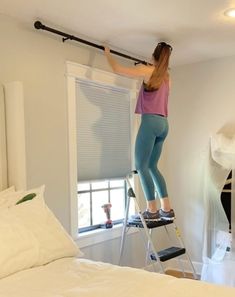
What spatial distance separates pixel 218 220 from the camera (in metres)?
3.61

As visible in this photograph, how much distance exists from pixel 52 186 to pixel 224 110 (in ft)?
6.68

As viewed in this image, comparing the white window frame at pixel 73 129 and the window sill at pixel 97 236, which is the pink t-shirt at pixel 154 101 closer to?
the white window frame at pixel 73 129

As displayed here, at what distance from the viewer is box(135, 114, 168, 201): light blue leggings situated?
3.33 metres

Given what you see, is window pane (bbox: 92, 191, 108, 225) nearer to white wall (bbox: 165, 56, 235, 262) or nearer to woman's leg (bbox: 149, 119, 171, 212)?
woman's leg (bbox: 149, 119, 171, 212)

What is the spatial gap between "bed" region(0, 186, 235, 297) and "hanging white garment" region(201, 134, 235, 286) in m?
1.65

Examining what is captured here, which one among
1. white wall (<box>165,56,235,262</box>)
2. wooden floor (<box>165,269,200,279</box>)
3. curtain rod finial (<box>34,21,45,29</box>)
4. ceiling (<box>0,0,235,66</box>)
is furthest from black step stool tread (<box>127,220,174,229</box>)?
curtain rod finial (<box>34,21,45,29</box>)

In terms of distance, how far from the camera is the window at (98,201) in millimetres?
3643

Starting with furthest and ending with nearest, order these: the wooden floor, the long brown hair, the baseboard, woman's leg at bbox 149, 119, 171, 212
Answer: the wooden floor → the baseboard → woman's leg at bbox 149, 119, 171, 212 → the long brown hair

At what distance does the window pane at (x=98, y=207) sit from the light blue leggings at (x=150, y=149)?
0.58m

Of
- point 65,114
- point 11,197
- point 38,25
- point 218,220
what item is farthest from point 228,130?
point 11,197

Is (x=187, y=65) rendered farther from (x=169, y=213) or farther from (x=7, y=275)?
(x=7, y=275)

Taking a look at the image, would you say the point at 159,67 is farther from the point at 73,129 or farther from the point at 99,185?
A: the point at 99,185

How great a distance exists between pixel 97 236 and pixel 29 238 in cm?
150

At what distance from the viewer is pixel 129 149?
13.3 feet
